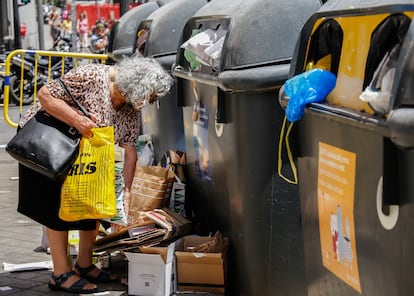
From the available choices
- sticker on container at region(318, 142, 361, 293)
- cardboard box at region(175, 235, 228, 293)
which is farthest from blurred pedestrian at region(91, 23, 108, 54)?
sticker on container at region(318, 142, 361, 293)

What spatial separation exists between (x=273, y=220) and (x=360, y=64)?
1.32 meters

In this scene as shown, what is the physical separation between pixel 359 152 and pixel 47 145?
238cm

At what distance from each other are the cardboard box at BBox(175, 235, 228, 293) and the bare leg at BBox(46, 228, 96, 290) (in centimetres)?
66

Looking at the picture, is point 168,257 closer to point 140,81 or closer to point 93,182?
point 93,182

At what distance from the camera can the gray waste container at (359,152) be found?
2.77 m

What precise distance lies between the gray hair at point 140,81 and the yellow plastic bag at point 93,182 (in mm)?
231

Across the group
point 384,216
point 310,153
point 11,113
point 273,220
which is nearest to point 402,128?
point 384,216

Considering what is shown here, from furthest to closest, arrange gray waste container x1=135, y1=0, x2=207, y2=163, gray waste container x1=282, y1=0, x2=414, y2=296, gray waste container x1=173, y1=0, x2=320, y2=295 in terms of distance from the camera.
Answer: gray waste container x1=135, y1=0, x2=207, y2=163 → gray waste container x1=173, y1=0, x2=320, y2=295 → gray waste container x1=282, y1=0, x2=414, y2=296

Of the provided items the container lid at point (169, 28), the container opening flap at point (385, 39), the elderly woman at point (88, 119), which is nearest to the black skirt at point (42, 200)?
the elderly woman at point (88, 119)

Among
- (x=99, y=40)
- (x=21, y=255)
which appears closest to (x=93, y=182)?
(x=21, y=255)

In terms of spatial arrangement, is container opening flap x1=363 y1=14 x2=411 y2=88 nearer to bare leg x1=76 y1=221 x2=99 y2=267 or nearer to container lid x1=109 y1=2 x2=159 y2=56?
bare leg x1=76 y1=221 x2=99 y2=267

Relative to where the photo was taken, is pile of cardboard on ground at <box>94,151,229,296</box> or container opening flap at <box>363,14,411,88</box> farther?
pile of cardboard on ground at <box>94,151,229,296</box>

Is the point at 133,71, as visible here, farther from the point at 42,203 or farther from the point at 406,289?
the point at 406,289

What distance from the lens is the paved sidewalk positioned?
5383mm
